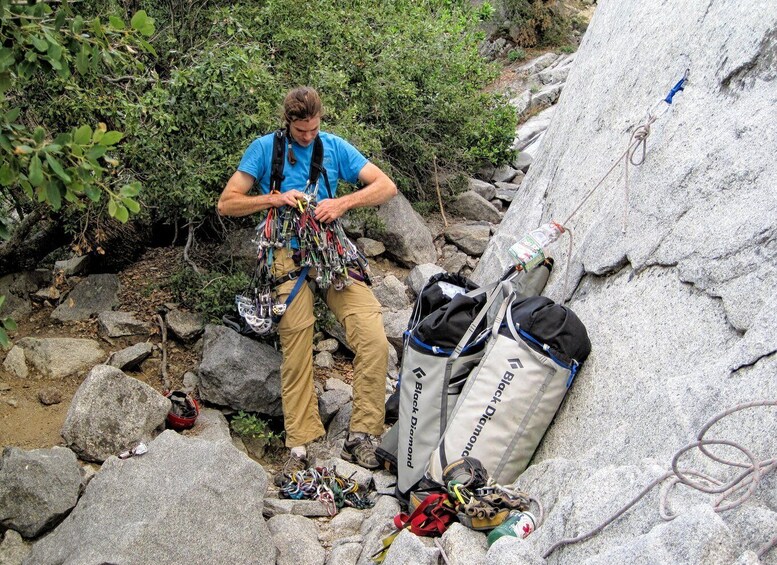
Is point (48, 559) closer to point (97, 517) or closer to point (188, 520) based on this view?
point (97, 517)

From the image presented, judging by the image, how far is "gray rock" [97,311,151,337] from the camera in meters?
7.35

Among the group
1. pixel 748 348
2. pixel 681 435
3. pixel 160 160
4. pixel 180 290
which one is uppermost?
pixel 748 348

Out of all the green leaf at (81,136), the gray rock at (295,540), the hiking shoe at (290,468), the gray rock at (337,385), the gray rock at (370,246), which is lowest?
the gray rock at (370,246)

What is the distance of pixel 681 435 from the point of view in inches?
149

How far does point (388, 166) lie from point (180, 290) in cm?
327

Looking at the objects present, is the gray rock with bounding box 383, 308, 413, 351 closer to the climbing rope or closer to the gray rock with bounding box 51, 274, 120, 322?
the gray rock with bounding box 51, 274, 120, 322

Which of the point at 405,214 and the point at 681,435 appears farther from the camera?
the point at 405,214

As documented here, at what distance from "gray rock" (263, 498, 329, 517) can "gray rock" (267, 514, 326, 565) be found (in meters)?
0.11

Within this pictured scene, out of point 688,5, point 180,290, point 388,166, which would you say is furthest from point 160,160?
point 688,5

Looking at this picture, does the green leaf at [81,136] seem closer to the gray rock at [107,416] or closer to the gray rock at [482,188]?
the gray rock at [107,416]

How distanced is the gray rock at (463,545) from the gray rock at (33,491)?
2.47 m

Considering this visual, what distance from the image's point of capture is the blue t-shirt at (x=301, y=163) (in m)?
6.15

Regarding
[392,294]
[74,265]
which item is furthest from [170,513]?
[392,294]

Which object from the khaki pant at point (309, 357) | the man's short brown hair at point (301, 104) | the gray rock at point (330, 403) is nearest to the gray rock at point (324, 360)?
the gray rock at point (330, 403)
